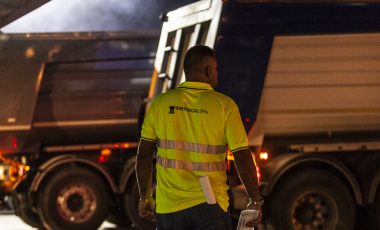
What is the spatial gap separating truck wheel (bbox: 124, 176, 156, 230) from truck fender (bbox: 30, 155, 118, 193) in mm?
216

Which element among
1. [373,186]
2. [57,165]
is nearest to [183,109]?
[373,186]

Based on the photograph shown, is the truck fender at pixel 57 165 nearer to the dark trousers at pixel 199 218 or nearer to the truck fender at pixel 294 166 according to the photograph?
the truck fender at pixel 294 166

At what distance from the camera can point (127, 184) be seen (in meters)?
10.8

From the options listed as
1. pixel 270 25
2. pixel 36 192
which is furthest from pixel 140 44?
pixel 270 25

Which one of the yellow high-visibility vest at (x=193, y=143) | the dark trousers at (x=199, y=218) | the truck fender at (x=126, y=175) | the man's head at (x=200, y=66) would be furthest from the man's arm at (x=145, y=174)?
the truck fender at (x=126, y=175)

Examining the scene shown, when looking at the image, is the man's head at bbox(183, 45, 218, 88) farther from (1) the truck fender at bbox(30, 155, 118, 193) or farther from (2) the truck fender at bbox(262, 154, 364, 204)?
(1) the truck fender at bbox(30, 155, 118, 193)

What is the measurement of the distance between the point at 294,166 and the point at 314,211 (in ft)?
1.63

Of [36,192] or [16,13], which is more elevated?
[16,13]

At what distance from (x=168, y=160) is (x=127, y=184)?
22.1 ft

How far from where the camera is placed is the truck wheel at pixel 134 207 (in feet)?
34.9

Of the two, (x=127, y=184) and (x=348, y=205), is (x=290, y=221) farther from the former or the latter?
(x=127, y=184)

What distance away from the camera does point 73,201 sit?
10.9m

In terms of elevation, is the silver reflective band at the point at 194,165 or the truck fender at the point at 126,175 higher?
the truck fender at the point at 126,175

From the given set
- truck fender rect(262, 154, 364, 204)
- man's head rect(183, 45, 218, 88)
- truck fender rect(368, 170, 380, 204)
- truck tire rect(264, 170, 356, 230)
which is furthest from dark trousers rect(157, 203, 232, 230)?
truck fender rect(368, 170, 380, 204)
